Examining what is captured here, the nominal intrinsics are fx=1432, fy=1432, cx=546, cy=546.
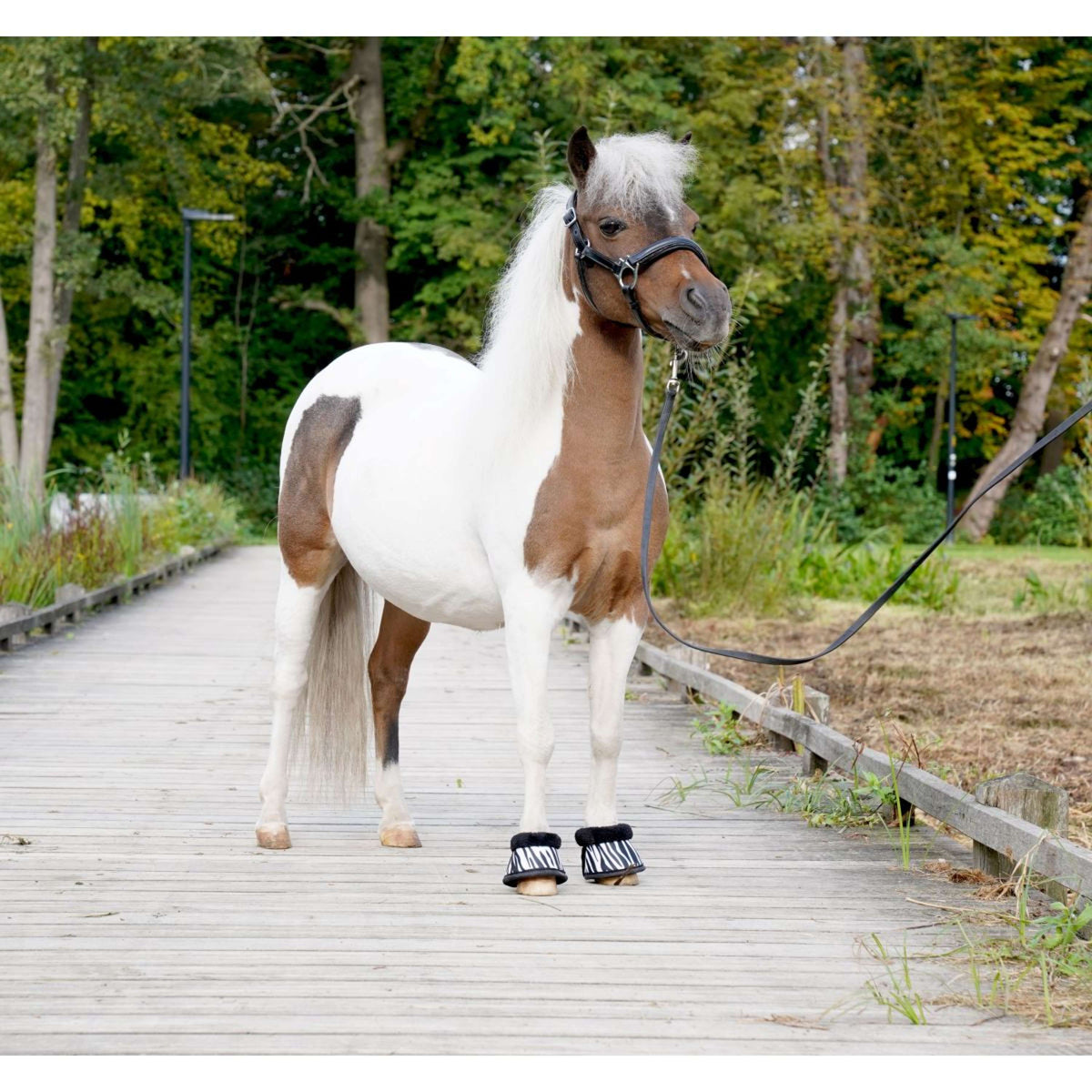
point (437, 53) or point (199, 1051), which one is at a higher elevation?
point (437, 53)

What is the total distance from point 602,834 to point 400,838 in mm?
738

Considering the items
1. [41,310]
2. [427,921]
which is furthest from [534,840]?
[41,310]

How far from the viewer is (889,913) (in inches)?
147

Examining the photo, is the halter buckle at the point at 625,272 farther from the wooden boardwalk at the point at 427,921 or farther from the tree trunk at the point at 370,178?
the tree trunk at the point at 370,178

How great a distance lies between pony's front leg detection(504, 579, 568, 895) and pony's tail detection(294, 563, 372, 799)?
2.87 ft

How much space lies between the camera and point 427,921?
11.9 feet

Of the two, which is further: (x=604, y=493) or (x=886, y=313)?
(x=886, y=313)

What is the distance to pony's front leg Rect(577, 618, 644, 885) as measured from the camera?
13.1ft

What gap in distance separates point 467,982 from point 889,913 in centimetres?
123

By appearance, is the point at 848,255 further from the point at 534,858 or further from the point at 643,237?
the point at 534,858

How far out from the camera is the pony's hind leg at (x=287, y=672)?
4520 millimetres

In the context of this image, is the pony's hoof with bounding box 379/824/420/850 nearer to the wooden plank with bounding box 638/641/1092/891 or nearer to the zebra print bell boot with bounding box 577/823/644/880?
the zebra print bell boot with bounding box 577/823/644/880

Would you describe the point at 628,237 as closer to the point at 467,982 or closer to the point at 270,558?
the point at 467,982

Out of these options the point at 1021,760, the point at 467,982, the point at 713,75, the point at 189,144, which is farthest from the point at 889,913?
the point at 189,144
